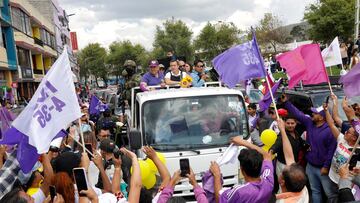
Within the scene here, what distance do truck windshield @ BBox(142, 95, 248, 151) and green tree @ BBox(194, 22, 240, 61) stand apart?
49453 millimetres

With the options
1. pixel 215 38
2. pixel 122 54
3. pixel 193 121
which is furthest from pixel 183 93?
pixel 122 54

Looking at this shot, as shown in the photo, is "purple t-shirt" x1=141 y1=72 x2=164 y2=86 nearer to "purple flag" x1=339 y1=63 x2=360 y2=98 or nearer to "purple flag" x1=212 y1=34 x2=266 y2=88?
"purple flag" x1=212 y1=34 x2=266 y2=88

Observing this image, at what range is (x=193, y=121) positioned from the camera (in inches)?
261

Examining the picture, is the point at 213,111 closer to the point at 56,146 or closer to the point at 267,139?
the point at 267,139

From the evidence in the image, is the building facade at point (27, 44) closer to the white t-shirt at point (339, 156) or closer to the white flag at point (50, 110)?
the white flag at point (50, 110)

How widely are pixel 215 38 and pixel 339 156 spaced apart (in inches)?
2070

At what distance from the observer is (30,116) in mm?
4387

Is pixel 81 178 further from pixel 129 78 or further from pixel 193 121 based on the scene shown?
pixel 129 78

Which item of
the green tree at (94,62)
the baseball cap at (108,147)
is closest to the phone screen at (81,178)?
the baseball cap at (108,147)

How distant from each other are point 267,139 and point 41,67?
2059 inches

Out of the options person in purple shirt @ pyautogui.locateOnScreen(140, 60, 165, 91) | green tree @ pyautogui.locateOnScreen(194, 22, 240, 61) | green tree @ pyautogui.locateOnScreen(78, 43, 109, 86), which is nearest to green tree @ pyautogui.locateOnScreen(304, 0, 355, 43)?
green tree @ pyautogui.locateOnScreen(194, 22, 240, 61)

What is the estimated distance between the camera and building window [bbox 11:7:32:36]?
39.4 metres

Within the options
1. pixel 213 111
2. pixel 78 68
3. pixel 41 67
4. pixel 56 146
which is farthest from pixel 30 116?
pixel 78 68

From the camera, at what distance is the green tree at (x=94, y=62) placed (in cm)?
9269
